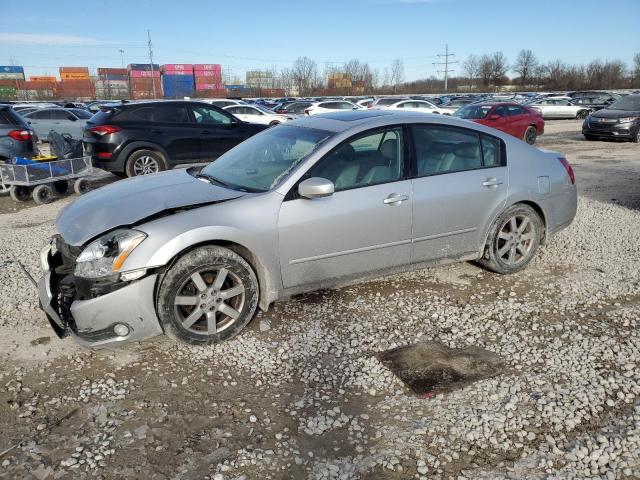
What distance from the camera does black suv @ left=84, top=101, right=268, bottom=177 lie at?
9617 mm

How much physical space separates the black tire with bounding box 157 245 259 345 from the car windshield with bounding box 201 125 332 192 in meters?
0.68

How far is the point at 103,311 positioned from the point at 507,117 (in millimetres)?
16313

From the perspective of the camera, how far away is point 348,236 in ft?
13.3

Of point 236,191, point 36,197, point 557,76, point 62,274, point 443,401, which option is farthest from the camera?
point 557,76

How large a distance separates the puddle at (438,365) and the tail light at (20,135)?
354 inches

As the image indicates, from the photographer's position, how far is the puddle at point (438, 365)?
3.28 metres

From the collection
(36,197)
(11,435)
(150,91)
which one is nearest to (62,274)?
(11,435)

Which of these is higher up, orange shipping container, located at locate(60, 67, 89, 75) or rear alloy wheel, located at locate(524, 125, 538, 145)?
orange shipping container, located at locate(60, 67, 89, 75)

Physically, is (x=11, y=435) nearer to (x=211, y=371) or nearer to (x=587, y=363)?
(x=211, y=371)

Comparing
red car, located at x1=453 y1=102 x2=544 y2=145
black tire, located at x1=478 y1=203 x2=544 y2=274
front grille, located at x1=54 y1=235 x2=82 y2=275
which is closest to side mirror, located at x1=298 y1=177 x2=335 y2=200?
front grille, located at x1=54 y1=235 x2=82 y2=275

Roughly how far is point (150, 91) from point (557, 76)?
217 ft

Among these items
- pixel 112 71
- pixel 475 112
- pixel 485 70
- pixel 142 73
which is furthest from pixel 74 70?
pixel 475 112

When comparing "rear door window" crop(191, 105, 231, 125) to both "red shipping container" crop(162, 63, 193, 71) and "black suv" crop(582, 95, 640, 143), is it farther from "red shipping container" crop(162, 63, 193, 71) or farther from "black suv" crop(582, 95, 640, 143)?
"red shipping container" crop(162, 63, 193, 71)

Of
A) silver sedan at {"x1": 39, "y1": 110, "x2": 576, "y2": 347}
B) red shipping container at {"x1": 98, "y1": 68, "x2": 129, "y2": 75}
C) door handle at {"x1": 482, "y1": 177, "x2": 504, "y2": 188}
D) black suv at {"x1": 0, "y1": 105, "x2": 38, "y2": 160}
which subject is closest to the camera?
silver sedan at {"x1": 39, "y1": 110, "x2": 576, "y2": 347}
